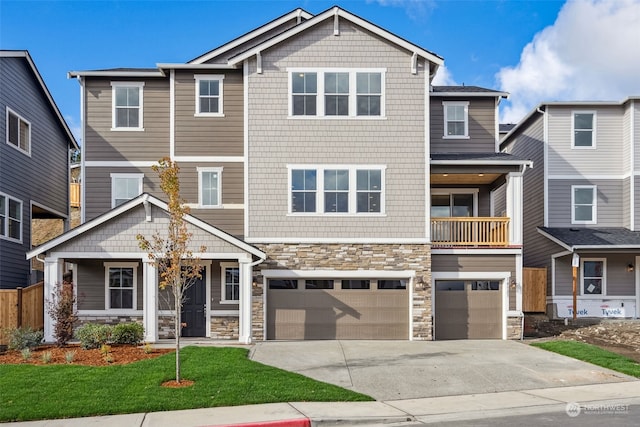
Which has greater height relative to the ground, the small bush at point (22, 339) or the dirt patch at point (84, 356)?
the small bush at point (22, 339)

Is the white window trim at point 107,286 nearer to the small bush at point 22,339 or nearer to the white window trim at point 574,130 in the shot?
the small bush at point 22,339

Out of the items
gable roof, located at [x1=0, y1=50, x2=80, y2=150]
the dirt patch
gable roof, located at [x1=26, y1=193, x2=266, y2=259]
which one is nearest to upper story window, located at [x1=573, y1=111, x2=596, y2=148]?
gable roof, located at [x1=26, y1=193, x2=266, y2=259]

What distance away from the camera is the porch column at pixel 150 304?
17484 mm

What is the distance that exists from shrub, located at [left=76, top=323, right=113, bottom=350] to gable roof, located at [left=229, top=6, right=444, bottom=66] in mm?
9111

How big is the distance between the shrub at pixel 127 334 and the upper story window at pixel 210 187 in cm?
513

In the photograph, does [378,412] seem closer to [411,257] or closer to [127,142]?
[411,257]

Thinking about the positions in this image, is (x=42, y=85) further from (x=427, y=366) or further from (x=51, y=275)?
(x=427, y=366)

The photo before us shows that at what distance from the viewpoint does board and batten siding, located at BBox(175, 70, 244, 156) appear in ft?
66.6

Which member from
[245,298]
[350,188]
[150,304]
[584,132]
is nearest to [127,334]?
[150,304]

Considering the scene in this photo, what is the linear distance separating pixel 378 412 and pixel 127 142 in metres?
14.1

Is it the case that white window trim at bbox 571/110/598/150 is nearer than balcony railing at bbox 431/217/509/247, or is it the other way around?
balcony railing at bbox 431/217/509/247

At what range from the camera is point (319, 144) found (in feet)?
63.4

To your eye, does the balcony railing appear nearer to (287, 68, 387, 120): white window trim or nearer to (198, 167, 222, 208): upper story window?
(287, 68, 387, 120): white window trim

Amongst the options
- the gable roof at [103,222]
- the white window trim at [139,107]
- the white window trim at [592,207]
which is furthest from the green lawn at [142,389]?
the white window trim at [592,207]
